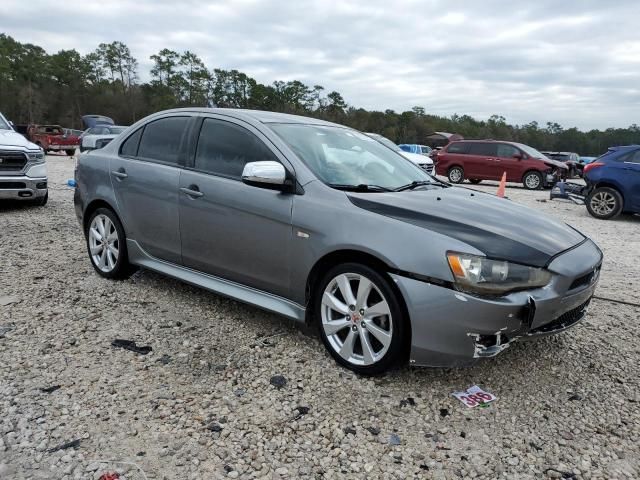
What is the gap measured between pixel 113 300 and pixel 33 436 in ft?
6.32

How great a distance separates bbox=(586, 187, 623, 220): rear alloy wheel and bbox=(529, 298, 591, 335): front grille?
27.6ft

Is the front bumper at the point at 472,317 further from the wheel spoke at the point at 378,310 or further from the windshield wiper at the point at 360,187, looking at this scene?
the windshield wiper at the point at 360,187

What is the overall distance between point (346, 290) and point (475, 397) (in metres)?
0.97

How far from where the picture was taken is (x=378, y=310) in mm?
2990

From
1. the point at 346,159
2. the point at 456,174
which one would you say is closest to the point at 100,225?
the point at 346,159

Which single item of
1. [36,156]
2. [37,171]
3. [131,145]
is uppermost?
[131,145]

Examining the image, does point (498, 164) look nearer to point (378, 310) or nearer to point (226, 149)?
point (226, 149)

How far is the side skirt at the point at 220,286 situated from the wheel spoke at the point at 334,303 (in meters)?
0.21

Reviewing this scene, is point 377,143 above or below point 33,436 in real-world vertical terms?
above

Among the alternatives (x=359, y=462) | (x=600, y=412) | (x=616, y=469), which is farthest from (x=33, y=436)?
(x=600, y=412)

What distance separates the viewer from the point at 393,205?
123 inches

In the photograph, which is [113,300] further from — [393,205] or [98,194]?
[393,205]

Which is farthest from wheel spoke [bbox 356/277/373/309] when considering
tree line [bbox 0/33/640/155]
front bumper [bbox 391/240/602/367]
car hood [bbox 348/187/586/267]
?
tree line [bbox 0/33/640/155]

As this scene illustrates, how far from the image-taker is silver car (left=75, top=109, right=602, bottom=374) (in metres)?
2.79
